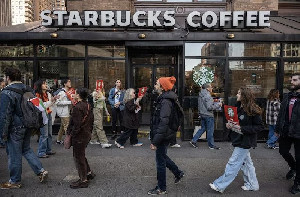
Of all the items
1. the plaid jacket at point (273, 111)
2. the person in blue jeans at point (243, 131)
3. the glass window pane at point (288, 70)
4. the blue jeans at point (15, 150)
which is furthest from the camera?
the glass window pane at point (288, 70)

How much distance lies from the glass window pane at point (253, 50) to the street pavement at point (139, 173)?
316 centimetres

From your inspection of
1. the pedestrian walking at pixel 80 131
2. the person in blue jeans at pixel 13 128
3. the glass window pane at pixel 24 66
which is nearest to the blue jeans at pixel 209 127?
the pedestrian walking at pixel 80 131

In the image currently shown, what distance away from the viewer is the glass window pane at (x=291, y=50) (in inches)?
361

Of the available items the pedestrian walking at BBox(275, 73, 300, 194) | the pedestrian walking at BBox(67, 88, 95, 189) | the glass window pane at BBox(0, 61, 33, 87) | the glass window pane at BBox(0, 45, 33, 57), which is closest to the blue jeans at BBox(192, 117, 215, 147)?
the pedestrian walking at BBox(275, 73, 300, 194)

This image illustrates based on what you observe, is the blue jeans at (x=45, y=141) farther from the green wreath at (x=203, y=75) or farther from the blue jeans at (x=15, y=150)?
the green wreath at (x=203, y=75)

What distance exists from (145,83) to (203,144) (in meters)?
3.66

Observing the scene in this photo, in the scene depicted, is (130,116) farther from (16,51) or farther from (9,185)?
(16,51)

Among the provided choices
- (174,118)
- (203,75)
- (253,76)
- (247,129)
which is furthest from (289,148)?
→ (253,76)

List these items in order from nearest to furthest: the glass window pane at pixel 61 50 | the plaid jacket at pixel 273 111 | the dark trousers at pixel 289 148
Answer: the dark trousers at pixel 289 148
the plaid jacket at pixel 273 111
the glass window pane at pixel 61 50

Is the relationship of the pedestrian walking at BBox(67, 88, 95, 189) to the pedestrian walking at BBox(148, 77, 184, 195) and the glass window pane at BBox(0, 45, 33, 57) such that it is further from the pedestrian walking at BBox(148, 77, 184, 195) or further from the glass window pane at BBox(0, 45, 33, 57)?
the glass window pane at BBox(0, 45, 33, 57)

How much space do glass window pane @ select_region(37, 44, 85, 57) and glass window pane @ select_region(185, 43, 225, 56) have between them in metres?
3.72

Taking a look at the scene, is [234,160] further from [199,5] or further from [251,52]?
[199,5]

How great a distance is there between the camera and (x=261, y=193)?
15.7 ft

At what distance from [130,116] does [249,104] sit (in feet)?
13.1
